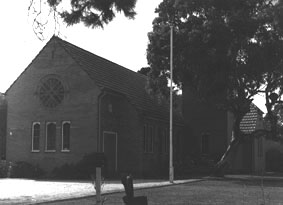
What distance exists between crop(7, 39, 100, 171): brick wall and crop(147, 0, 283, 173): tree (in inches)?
234

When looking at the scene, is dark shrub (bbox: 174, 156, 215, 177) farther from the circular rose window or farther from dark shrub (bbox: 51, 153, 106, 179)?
the circular rose window

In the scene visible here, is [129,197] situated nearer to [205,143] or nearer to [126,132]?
[126,132]

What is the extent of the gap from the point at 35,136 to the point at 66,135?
2.64 meters

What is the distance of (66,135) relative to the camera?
36156mm

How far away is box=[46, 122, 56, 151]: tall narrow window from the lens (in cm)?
3625

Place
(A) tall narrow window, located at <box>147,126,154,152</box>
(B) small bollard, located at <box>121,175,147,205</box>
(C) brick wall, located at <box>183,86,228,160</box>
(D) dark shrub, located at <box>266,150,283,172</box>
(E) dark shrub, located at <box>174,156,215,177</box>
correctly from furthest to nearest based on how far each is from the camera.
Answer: (D) dark shrub, located at <box>266,150,283,172</box>, (C) brick wall, located at <box>183,86,228,160</box>, (A) tall narrow window, located at <box>147,126,154,152</box>, (E) dark shrub, located at <box>174,156,215,177</box>, (B) small bollard, located at <box>121,175,147,205</box>

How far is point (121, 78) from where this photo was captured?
41625 millimetres

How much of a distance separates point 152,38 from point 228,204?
20.1 metres

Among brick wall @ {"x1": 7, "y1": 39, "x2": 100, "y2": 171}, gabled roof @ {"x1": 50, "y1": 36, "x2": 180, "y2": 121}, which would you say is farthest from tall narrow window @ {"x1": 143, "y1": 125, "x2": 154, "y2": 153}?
brick wall @ {"x1": 7, "y1": 39, "x2": 100, "y2": 171}

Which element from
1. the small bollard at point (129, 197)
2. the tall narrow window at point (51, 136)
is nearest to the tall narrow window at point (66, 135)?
the tall narrow window at point (51, 136)

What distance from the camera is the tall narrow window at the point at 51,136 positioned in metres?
36.3

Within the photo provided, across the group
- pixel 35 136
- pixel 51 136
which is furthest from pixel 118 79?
pixel 35 136

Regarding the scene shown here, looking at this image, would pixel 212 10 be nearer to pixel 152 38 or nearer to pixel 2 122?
pixel 152 38

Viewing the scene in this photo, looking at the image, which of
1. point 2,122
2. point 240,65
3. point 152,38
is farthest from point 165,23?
point 2,122
